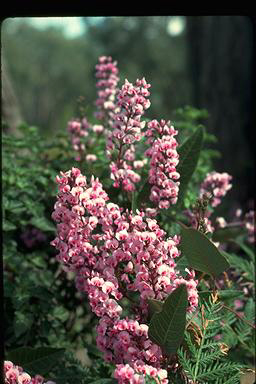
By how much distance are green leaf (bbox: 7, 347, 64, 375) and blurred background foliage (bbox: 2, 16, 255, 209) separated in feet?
2.57

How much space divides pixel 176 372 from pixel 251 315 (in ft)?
2.01

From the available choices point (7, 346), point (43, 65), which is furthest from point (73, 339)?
point (43, 65)

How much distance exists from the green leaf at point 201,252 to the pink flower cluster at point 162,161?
21cm

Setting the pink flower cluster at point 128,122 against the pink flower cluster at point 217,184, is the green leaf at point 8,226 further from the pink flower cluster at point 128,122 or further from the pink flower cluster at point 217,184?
the pink flower cluster at point 217,184

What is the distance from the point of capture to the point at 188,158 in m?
1.94

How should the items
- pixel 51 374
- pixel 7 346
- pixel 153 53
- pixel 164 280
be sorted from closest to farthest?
pixel 164 280 < pixel 51 374 < pixel 7 346 < pixel 153 53

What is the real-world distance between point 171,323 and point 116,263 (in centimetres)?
21

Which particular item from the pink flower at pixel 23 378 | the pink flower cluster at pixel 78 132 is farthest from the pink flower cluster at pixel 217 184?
the pink flower at pixel 23 378

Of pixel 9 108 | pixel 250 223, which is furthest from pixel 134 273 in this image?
pixel 9 108

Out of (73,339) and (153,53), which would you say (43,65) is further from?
(73,339)

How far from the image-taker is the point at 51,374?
1892mm

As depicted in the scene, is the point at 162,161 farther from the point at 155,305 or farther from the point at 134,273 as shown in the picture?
the point at 155,305

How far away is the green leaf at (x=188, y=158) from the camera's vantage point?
1.93 meters

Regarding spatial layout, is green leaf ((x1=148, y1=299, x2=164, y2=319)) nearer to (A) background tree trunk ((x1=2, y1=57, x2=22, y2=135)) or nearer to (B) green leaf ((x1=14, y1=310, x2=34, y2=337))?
(B) green leaf ((x1=14, y1=310, x2=34, y2=337))
